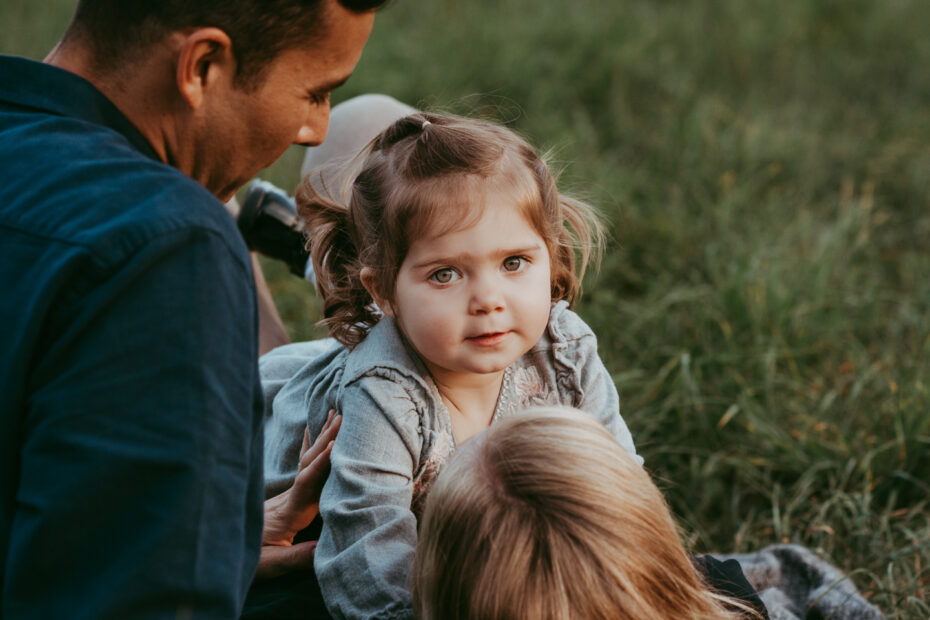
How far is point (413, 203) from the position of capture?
1.75 meters

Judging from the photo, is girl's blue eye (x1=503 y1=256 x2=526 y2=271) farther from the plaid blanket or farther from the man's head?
the plaid blanket

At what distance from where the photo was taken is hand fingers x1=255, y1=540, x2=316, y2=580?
195cm

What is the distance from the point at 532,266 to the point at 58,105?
34.5 inches

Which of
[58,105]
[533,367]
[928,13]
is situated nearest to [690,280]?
[533,367]

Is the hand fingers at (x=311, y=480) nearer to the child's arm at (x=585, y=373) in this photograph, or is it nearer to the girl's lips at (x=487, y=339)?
the girl's lips at (x=487, y=339)

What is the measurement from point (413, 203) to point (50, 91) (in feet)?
2.15

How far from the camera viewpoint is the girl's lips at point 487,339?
1.74 metres

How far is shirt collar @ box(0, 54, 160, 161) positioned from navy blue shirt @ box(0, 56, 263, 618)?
0.19 m

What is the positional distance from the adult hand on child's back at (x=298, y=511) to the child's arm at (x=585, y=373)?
0.51 m

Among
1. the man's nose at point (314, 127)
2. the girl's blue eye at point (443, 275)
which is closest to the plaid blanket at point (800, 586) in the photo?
the girl's blue eye at point (443, 275)

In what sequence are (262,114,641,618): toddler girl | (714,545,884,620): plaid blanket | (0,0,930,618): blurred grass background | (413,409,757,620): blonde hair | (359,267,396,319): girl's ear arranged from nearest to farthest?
(413,409,757,620): blonde hair → (262,114,641,618): toddler girl → (359,267,396,319): girl's ear → (714,545,884,620): plaid blanket → (0,0,930,618): blurred grass background

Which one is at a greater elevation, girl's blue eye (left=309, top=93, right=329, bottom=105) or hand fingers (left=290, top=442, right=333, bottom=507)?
girl's blue eye (left=309, top=93, right=329, bottom=105)

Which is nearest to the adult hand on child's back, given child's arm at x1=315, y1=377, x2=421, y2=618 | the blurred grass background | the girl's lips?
child's arm at x1=315, y1=377, x2=421, y2=618

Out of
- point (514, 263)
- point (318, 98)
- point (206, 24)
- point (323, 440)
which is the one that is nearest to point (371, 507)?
point (323, 440)
